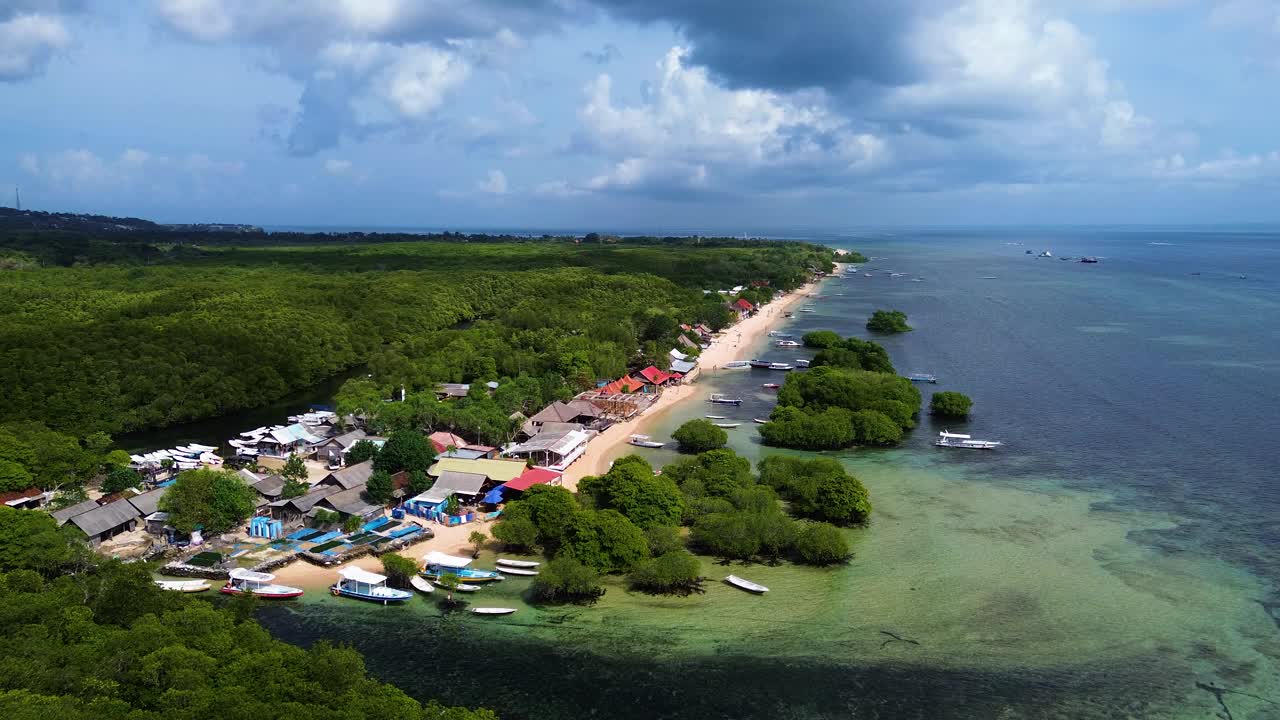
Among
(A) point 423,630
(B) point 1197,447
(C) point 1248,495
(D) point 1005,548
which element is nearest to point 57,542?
(A) point 423,630

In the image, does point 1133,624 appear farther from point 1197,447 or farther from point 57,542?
point 57,542

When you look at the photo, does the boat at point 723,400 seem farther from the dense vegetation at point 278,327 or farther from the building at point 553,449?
the building at point 553,449

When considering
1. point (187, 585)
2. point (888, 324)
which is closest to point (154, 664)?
point (187, 585)

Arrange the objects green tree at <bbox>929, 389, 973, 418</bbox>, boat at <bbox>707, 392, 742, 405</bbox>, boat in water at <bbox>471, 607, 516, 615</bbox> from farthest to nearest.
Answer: boat at <bbox>707, 392, 742, 405</bbox> → green tree at <bbox>929, 389, 973, 418</bbox> → boat in water at <bbox>471, 607, 516, 615</bbox>

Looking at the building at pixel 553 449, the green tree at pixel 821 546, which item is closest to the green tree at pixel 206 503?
the building at pixel 553 449

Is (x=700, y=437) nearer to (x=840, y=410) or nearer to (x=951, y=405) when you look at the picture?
(x=840, y=410)

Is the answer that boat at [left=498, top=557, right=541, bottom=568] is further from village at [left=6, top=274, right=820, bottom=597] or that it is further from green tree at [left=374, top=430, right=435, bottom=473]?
green tree at [left=374, top=430, right=435, bottom=473]

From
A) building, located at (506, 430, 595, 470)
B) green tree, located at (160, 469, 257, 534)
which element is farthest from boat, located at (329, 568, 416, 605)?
building, located at (506, 430, 595, 470)
